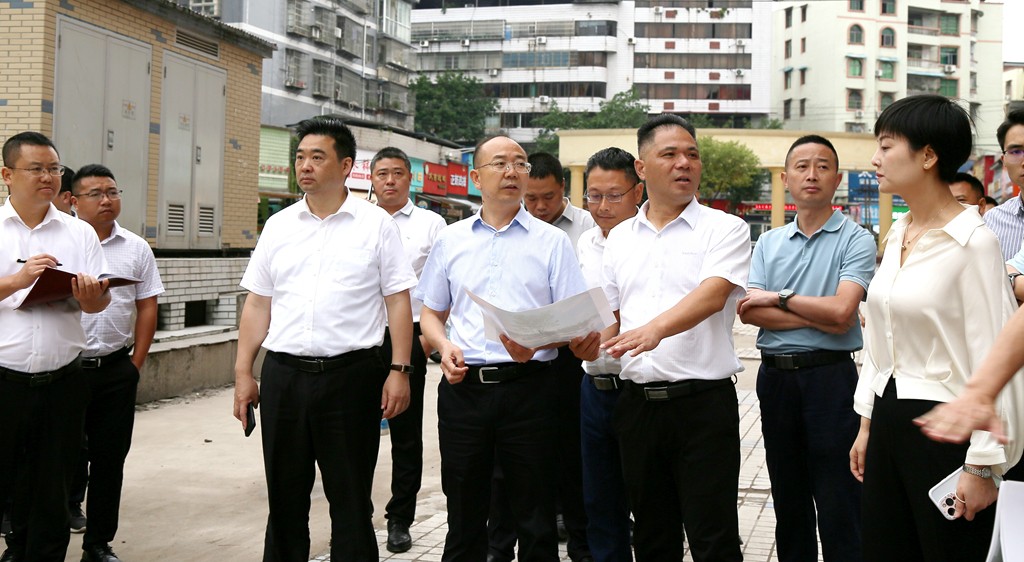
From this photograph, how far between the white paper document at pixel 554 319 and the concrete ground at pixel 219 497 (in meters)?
1.98

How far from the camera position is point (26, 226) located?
438 centimetres

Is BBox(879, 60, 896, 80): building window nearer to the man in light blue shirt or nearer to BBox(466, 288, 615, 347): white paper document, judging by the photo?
the man in light blue shirt

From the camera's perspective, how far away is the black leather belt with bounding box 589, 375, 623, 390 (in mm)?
4320

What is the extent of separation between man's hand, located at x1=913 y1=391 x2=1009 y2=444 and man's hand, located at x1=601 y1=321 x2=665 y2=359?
4.01ft

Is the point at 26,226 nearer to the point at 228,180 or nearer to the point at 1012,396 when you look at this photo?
the point at 1012,396

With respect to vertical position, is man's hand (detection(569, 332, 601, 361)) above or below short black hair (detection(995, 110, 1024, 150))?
below

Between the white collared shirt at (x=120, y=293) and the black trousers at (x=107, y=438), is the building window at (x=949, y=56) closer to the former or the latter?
the white collared shirt at (x=120, y=293)

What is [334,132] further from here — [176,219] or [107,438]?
[176,219]

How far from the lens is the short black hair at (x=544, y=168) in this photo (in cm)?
530

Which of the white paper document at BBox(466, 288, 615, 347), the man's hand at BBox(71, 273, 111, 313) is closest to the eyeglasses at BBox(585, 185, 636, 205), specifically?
the white paper document at BBox(466, 288, 615, 347)

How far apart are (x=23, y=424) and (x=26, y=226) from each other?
90 cm

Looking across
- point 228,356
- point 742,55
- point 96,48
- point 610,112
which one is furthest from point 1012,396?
point 742,55

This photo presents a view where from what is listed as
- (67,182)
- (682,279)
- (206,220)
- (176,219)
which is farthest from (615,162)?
(206,220)

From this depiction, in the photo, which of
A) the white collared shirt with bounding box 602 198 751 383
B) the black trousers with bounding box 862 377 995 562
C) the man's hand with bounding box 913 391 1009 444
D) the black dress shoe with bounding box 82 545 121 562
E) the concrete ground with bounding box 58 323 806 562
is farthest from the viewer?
the concrete ground with bounding box 58 323 806 562
